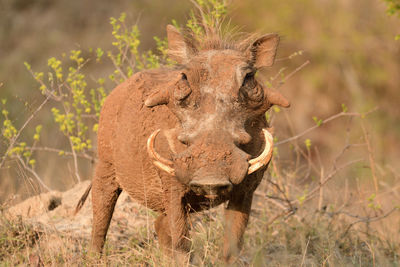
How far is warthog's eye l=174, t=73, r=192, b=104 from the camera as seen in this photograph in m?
4.27

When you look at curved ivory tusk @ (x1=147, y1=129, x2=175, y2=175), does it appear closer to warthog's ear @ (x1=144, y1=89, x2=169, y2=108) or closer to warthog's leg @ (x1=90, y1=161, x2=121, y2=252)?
warthog's ear @ (x1=144, y1=89, x2=169, y2=108)

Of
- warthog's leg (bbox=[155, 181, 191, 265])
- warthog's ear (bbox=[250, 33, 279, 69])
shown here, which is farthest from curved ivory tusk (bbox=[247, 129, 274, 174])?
warthog's ear (bbox=[250, 33, 279, 69])

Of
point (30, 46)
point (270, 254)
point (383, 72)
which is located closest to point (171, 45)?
point (270, 254)

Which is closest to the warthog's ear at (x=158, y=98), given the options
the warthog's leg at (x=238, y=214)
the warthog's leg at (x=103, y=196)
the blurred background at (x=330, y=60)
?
the warthog's leg at (x=238, y=214)

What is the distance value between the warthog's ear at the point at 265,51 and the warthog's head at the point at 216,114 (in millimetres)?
12

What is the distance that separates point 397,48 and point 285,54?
2.44m

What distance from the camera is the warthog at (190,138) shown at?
159 inches

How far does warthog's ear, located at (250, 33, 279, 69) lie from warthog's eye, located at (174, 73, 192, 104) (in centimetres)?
64

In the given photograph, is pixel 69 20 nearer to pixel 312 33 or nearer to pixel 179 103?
pixel 312 33

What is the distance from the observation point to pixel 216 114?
13.6ft

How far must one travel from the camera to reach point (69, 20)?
70.6 feet

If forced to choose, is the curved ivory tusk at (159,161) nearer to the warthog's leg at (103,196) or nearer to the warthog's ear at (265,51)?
the warthog's ear at (265,51)

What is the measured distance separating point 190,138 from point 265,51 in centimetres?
98

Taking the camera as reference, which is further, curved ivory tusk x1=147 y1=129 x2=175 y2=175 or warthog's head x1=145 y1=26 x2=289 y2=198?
curved ivory tusk x1=147 y1=129 x2=175 y2=175
